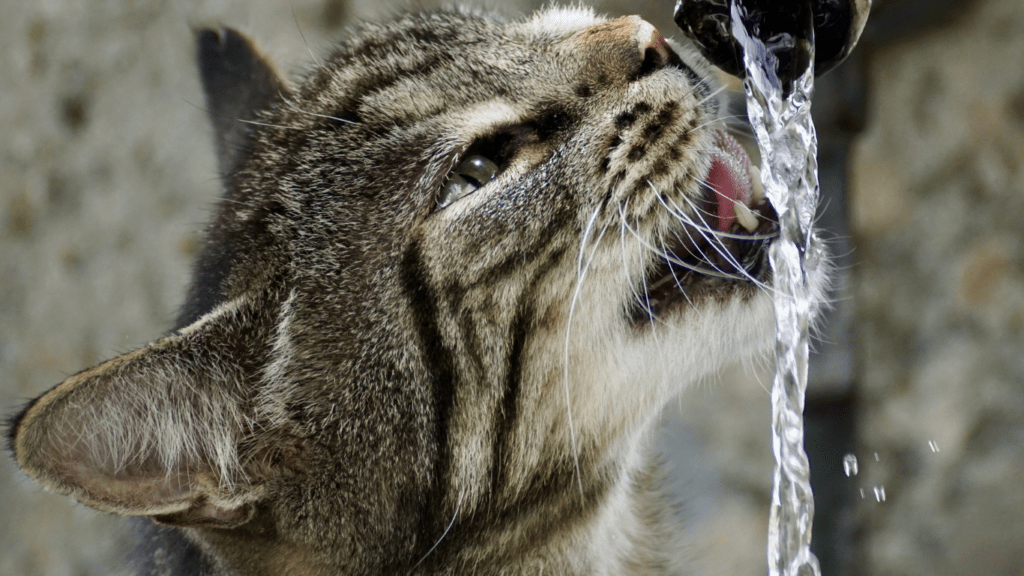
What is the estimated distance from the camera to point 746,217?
1.30 metres

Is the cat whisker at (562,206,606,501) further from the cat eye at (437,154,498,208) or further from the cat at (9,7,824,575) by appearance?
the cat eye at (437,154,498,208)

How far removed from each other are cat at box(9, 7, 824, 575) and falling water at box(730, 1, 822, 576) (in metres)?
0.05

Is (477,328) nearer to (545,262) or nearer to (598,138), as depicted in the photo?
(545,262)

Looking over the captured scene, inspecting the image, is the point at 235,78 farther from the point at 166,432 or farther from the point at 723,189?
the point at 723,189

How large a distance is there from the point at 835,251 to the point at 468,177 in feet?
4.61

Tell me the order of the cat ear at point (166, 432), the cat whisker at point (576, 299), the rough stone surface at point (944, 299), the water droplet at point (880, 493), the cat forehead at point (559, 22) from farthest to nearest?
1. the water droplet at point (880, 493)
2. the rough stone surface at point (944, 299)
3. the cat forehead at point (559, 22)
4. the cat whisker at point (576, 299)
5. the cat ear at point (166, 432)

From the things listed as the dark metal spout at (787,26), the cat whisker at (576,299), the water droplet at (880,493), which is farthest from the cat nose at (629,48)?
the water droplet at (880,493)

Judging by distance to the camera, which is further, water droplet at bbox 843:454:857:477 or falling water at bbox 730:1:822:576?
water droplet at bbox 843:454:857:477

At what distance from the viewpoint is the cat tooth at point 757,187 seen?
1.37 meters

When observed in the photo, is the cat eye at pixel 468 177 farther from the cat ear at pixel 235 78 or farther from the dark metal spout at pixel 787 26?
the cat ear at pixel 235 78

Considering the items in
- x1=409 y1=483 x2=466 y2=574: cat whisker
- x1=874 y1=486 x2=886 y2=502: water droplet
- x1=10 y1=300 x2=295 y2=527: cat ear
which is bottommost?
x1=874 y1=486 x2=886 y2=502: water droplet

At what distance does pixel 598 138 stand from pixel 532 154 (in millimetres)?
104

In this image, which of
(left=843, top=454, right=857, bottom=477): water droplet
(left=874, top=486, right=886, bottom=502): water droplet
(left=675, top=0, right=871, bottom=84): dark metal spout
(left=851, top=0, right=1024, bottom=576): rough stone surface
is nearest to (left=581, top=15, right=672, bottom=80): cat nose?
(left=675, top=0, right=871, bottom=84): dark metal spout

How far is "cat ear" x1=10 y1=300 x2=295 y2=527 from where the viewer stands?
100 centimetres
